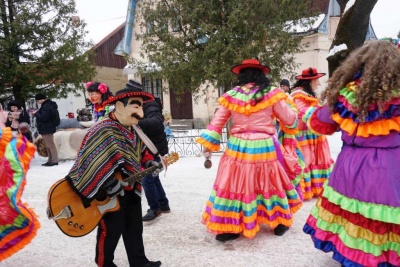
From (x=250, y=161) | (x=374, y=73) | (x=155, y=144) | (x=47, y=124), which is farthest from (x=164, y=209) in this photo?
(x=47, y=124)

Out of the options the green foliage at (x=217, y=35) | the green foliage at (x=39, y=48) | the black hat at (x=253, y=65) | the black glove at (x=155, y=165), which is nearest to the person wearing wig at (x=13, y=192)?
the black glove at (x=155, y=165)

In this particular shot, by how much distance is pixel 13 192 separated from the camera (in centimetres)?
265

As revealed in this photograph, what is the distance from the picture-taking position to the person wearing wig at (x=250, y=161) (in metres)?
3.76

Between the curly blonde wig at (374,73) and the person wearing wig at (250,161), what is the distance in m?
1.08

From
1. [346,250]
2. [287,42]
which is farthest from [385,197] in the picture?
[287,42]

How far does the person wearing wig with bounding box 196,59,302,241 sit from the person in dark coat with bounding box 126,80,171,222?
666 millimetres

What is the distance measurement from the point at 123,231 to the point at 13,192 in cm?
97

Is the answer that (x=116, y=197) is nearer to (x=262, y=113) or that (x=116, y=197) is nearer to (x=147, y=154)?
(x=147, y=154)

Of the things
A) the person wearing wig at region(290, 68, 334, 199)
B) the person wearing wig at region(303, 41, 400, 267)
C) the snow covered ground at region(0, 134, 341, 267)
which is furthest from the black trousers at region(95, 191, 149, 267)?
the person wearing wig at region(290, 68, 334, 199)

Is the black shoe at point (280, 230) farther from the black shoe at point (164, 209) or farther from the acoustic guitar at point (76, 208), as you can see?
the acoustic guitar at point (76, 208)

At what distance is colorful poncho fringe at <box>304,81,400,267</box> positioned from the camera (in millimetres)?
2561

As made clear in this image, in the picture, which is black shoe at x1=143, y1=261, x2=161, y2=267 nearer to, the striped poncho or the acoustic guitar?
the acoustic guitar

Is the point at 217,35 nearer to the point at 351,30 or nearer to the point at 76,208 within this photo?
the point at 351,30

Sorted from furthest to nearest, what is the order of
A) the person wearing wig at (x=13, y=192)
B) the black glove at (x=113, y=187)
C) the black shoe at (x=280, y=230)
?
the black shoe at (x=280, y=230) < the black glove at (x=113, y=187) < the person wearing wig at (x=13, y=192)
